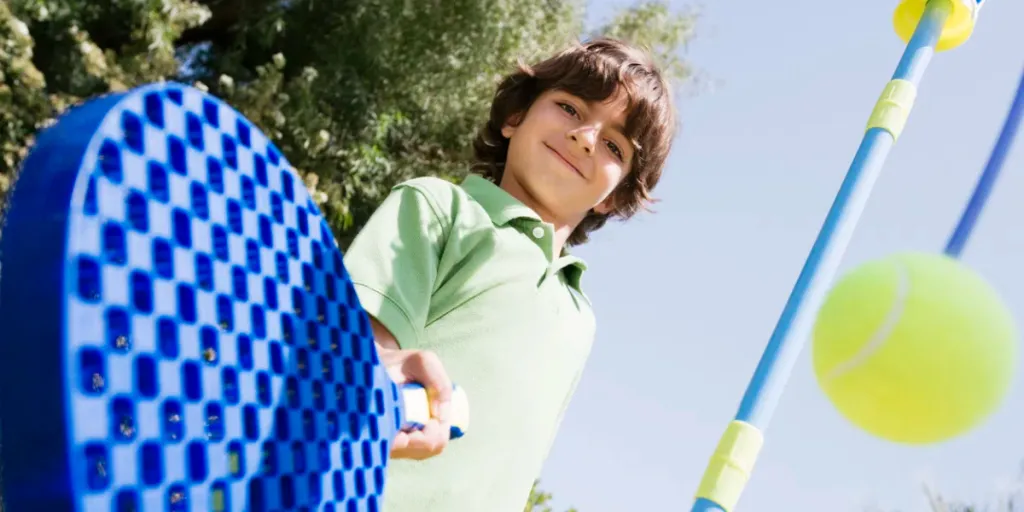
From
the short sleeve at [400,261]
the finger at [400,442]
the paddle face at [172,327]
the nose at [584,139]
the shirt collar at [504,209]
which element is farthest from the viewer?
the nose at [584,139]

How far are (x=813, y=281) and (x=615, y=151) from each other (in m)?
0.54

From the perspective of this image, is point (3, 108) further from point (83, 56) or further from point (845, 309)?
point (845, 309)

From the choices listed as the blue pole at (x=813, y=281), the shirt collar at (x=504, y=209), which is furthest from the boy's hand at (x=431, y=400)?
the shirt collar at (x=504, y=209)

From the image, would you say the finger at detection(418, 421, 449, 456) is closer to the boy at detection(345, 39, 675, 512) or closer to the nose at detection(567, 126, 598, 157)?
the boy at detection(345, 39, 675, 512)

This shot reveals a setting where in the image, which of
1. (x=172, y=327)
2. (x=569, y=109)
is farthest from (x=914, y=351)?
(x=172, y=327)

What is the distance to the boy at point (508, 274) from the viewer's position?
131 centimetres

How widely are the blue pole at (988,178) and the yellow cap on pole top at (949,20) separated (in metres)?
0.13

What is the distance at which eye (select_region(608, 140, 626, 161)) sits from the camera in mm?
1854

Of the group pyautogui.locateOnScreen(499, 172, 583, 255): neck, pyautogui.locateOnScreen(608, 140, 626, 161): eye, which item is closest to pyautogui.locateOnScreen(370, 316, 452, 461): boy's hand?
pyautogui.locateOnScreen(499, 172, 583, 255): neck

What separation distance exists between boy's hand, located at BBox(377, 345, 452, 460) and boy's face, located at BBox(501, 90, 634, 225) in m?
0.74

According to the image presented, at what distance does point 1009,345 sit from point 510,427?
110cm

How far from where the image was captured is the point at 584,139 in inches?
69.8

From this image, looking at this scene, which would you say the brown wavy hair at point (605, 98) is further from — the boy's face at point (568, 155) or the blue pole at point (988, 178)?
the blue pole at point (988, 178)

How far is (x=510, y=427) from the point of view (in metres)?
1.48
